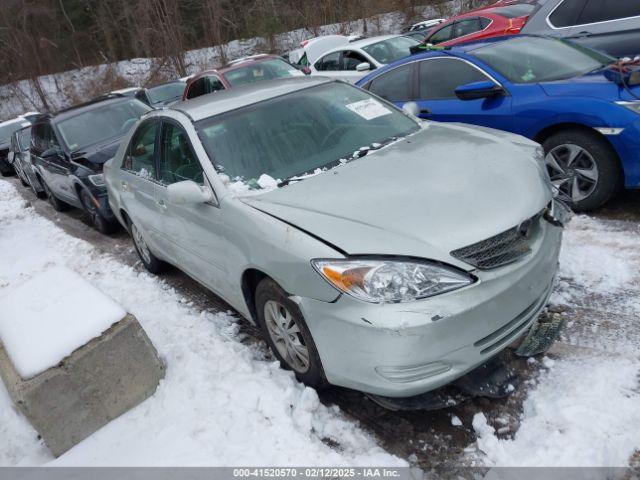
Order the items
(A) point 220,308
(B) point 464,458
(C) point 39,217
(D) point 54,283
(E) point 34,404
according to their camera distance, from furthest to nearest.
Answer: (C) point 39,217 < (A) point 220,308 < (D) point 54,283 < (E) point 34,404 < (B) point 464,458

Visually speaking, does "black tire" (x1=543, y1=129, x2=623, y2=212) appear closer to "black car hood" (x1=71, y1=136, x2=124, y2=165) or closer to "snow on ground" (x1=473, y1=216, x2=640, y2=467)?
"snow on ground" (x1=473, y1=216, x2=640, y2=467)

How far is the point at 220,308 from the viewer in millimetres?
4121

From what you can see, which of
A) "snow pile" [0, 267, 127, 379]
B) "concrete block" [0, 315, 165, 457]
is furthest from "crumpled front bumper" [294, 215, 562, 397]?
"snow pile" [0, 267, 127, 379]

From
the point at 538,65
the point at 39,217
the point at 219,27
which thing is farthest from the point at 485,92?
the point at 219,27

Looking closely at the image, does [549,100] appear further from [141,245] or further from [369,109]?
[141,245]

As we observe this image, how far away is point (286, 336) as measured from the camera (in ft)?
9.29

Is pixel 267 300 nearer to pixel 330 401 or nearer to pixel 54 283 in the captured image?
pixel 330 401

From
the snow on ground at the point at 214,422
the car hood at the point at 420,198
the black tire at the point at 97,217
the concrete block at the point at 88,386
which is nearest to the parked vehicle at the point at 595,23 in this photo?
the car hood at the point at 420,198

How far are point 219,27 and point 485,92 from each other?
27.2 metres

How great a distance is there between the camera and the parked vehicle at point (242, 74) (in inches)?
361

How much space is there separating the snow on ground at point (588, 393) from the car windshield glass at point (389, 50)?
22.6ft

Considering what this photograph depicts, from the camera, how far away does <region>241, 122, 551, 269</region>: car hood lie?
231cm

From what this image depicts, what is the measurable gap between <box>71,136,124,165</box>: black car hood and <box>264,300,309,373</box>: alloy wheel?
4.75 meters

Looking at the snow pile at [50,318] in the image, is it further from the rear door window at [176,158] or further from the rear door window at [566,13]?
the rear door window at [566,13]
